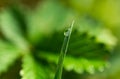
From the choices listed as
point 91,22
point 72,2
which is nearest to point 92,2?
point 72,2

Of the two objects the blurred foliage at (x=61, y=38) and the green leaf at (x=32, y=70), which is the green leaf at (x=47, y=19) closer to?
the blurred foliage at (x=61, y=38)

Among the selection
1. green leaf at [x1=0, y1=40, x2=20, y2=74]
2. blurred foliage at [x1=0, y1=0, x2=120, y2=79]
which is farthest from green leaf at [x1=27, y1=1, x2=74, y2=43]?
green leaf at [x1=0, y1=40, x2=20, y2=74]

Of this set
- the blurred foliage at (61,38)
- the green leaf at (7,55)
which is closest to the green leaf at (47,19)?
→ the blurred foliage at (61,38)

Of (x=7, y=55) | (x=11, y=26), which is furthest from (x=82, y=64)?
(x=11, y=26)

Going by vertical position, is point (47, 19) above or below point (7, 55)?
above

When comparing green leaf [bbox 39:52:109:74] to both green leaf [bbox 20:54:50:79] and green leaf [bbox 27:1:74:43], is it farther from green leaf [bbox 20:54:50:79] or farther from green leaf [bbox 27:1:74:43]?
green leaf [bbox 27:1:74:43]

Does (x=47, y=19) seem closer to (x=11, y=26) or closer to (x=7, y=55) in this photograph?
(x=11, y=26)

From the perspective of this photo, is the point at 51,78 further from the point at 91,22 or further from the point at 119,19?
the point at 119,19
